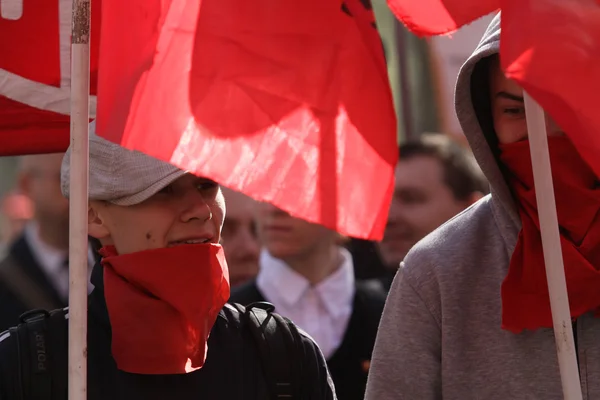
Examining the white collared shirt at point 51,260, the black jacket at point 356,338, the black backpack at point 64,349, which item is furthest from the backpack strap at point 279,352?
the white collared shirt at point 51,260

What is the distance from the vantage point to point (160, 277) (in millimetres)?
3318

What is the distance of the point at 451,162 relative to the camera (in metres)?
5.91

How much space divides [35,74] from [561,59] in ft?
5.58

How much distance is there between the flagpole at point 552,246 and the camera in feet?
9.50

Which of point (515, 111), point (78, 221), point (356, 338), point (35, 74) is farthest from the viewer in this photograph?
point (356, 338)

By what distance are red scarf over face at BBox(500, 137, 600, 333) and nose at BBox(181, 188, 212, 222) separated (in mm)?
774

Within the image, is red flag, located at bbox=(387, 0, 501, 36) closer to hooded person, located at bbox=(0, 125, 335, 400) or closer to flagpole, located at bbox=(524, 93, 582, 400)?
flagpole, located at bbox=(524, 93, 582, 400)

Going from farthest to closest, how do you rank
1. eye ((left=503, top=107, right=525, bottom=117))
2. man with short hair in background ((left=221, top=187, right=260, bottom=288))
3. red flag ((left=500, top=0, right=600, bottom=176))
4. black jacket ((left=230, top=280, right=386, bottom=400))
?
man with short hair in background ((left=221, top=187, right=260, bottom=288))
black jacket ((left=230, top=280, right=386, bottom=400))
eye ((left=503, top=107, right=525, bottom=117))
red flag ((left=500, top=0, right=600, bottom=176))

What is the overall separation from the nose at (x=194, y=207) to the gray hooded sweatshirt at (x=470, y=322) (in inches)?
20.7

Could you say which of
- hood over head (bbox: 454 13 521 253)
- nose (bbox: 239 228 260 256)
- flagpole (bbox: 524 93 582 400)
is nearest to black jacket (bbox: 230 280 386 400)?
nose (bbox: 239 228 260 256)

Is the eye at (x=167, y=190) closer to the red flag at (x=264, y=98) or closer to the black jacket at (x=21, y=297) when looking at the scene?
the red flag at (x=264, y=98)

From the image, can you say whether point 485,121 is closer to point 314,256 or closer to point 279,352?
point 279,352

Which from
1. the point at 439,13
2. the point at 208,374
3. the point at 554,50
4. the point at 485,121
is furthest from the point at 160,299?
the point at 554,50

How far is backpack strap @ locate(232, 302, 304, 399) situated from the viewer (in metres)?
3.32
